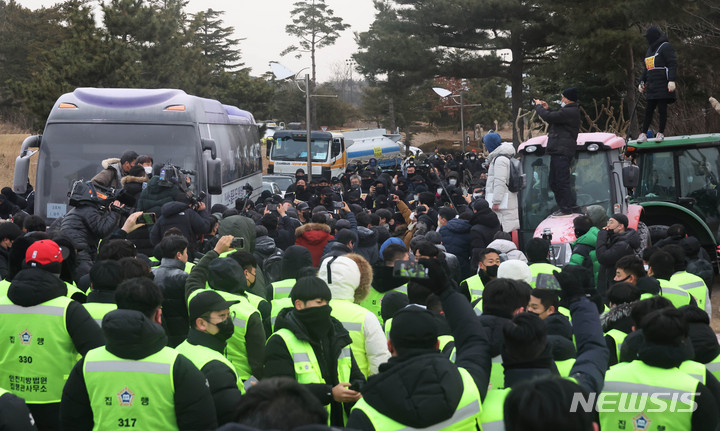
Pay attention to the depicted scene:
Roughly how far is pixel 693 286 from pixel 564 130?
4714mm

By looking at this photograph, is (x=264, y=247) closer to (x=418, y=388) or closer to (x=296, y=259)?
(x=296, y=259)

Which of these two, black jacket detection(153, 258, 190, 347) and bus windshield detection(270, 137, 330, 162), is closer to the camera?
black jacket detection(153, 258, 190, 347)

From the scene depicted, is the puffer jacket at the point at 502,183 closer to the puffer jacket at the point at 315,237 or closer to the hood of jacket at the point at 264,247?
the puffer jacket at the point at 315,237

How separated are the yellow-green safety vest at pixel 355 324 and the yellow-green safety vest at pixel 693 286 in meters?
3.64

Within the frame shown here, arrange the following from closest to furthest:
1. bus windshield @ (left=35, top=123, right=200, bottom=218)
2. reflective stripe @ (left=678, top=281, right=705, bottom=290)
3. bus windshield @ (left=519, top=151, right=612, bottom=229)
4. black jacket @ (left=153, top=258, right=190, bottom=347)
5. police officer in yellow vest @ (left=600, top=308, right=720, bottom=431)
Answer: police officer in yellow vest @ (left=600, top=308, right=720, bottom=431) → black jacket @ (left=153, top=258, right=190, bottom=347) → reflective stripe @ (left=678, top=281, right=705, bottom=290) → bus windshield @ (left=519, top=151, right=612, bottom=229) → bus windshield @ (left=35, top=123, right=200, bottom=218)

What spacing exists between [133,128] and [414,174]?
7171 millimetres

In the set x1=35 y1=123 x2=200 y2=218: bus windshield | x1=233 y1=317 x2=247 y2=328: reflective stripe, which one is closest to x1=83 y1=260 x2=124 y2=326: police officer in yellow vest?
x1=233 y1=317 x2=247 y2=328: reflective stripe

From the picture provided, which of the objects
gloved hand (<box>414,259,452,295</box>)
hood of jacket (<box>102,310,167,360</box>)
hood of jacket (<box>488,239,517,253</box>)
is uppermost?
gloved hand (<box>414,259,452,295</box>)

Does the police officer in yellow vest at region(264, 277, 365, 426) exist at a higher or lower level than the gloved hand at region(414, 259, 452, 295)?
lower

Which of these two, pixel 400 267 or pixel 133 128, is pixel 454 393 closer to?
pixel 400 267

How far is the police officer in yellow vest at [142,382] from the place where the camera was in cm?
409

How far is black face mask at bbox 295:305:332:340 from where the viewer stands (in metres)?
4.79

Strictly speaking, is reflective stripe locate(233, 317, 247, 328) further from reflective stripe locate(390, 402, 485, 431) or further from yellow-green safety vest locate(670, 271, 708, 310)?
yellow-green safety vest locate(670, 271, 708, 310)

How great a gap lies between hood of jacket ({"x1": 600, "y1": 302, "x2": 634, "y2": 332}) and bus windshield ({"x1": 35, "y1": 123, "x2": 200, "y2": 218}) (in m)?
8.25
